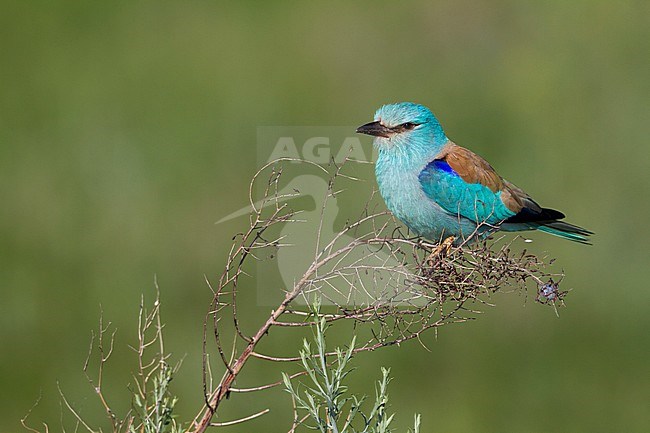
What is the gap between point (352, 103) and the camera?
9.54 meters

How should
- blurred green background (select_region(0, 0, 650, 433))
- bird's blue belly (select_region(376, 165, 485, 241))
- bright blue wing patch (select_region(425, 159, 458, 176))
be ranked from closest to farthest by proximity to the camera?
1. bird's blue belly (select_region(376, 165, 485, 241))
2. bright blue wing patch (select_region(425, 159, 458, 176))
3. blurred green background (select_region(0, 0, 650, 433))

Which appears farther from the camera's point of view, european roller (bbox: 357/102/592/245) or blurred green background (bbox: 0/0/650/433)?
blurred green background (bbox: 0/0/650/433)

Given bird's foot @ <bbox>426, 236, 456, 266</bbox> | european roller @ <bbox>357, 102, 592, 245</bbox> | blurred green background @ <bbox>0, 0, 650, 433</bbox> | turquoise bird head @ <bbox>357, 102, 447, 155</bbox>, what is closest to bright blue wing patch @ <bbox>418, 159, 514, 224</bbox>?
european roller @ <bbox>357, 102, 592, 245</bbox>

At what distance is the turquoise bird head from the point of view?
489 cm

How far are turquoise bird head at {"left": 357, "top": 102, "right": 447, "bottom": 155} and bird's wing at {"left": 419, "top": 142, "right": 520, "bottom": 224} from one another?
0.13m

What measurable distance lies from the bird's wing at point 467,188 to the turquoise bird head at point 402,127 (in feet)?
0.42

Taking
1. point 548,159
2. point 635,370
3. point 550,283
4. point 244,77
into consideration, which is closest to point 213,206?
point 244,77

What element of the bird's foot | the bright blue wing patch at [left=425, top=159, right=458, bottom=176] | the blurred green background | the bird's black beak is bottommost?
the blurred green background

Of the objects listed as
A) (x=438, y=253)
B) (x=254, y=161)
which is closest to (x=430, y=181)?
(x=438, y=253)

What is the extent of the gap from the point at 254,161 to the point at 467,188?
158 inches

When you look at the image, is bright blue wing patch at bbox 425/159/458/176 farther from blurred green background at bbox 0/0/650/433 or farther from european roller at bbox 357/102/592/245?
blurred green background at bbox 0/0/650/433

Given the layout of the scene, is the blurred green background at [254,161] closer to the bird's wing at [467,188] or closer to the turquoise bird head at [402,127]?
the bird's wing at [467,188]

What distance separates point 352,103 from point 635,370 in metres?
3.06

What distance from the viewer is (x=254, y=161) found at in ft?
29.5
